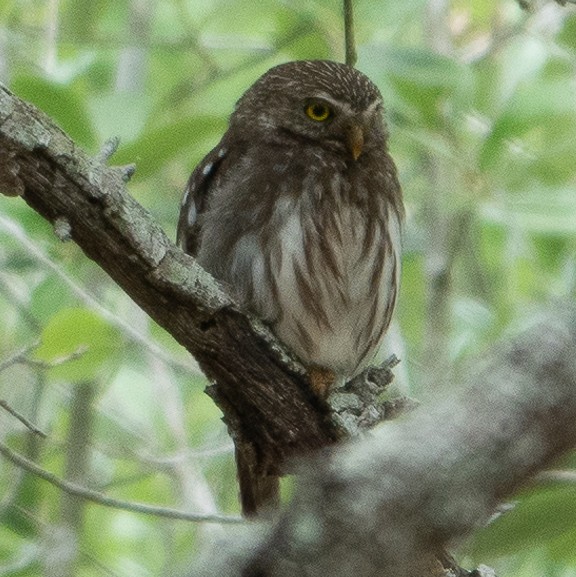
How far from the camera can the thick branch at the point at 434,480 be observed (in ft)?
2.10

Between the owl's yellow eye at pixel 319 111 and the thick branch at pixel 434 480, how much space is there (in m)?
2.77

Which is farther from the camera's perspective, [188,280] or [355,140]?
[355,140]

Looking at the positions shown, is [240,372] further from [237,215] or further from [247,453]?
[237,215]

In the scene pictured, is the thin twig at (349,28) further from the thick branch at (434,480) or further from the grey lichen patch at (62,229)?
the thick branch at (434,480)

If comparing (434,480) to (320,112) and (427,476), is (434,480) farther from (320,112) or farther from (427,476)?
(320,112)

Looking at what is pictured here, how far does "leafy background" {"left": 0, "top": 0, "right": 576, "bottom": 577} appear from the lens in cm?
353

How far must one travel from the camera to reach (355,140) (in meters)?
3.28

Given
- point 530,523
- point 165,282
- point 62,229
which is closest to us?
point 530,523

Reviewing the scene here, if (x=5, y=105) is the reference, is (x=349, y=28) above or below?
above

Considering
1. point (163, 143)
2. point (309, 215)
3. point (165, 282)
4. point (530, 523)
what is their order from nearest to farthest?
1. point (530, 523)
2. point (165, 282)
3. point (309, 215)
4. point (163, 143)

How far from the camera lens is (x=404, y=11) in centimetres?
392

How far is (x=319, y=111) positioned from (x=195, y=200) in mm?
481

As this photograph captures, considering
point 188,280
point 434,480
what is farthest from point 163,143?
point 434,480

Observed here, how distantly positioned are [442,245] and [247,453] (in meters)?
1.89
